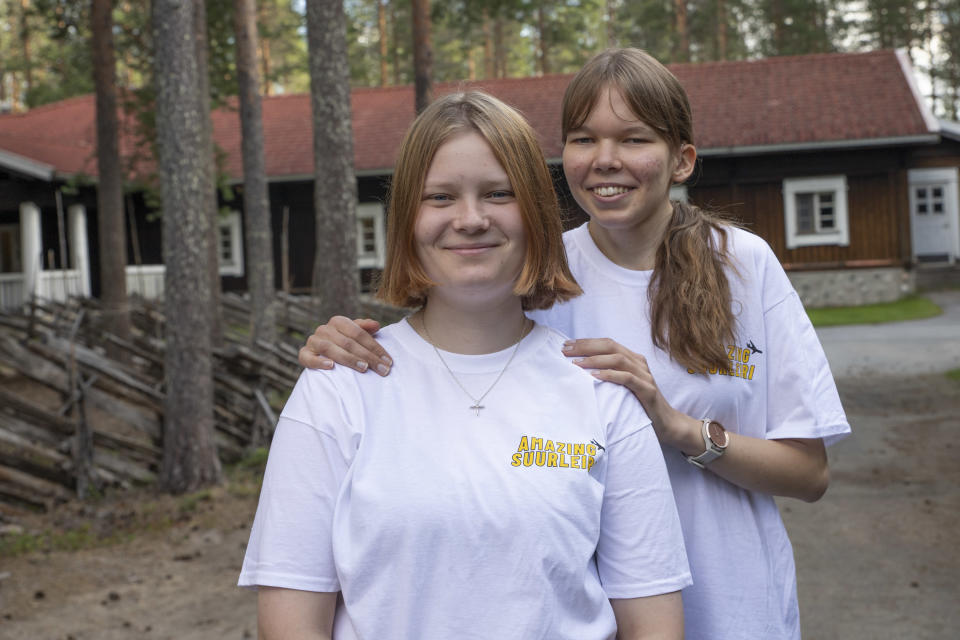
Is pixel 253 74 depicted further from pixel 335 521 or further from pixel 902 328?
pixel 335 521

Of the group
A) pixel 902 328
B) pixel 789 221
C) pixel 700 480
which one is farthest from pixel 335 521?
pixel 789 221

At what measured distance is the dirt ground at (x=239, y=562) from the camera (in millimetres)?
5754

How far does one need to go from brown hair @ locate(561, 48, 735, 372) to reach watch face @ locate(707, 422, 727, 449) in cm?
14

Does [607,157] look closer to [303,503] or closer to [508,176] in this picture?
[508,176]

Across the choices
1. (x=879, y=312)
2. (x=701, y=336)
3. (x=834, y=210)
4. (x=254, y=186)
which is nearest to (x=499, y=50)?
(x=834, y=210)

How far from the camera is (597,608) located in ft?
6.21

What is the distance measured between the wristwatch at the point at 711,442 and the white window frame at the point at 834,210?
22995 mm

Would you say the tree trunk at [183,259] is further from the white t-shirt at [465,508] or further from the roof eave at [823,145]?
the roof eave at [823,145]

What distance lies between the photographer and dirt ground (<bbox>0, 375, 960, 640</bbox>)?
575cm

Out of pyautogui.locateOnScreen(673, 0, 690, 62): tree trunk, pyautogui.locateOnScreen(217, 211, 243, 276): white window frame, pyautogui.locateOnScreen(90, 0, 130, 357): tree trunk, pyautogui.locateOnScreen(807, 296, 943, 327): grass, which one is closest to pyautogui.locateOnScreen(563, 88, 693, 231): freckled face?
pyautogui.locateOnScreen(90, 0, 130, 357): tree trunk

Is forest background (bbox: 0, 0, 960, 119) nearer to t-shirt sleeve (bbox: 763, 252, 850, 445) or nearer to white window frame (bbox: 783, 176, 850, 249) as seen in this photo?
white window frame (bbox: 783, 176, 850, 249)

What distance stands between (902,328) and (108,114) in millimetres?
14217

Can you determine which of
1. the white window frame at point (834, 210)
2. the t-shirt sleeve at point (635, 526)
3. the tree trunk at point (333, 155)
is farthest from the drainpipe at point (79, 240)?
the t-shirt sleeve at point (635, 526)

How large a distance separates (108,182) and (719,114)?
15404mm
